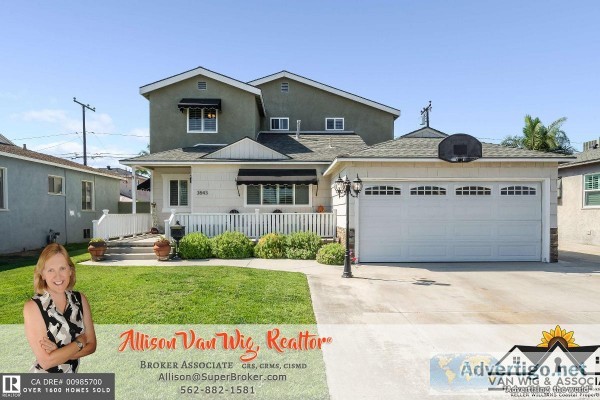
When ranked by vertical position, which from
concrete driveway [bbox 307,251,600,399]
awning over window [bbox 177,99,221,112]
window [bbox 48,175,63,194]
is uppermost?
awning over window [bbox 177,99,221,112]

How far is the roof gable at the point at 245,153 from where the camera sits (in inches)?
570

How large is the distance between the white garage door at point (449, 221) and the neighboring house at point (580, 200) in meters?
7.06

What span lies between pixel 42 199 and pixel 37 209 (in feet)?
1.82

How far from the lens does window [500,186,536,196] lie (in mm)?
11375

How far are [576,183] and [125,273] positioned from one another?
2061 cm

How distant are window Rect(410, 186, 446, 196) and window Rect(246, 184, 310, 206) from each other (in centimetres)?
504

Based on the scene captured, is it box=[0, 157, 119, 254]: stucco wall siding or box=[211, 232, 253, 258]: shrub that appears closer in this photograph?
box=[211, 232, 253, 258]: shrub

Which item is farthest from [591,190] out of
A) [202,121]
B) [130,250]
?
[130,250]

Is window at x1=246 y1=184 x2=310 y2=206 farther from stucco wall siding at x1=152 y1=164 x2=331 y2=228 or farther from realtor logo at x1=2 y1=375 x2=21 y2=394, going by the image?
realtor logo at x1=2 y1=375 x2=21 y2=394

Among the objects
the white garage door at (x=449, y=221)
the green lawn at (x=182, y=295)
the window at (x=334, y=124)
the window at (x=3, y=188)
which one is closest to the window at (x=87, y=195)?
the window at (x=3, y=188)

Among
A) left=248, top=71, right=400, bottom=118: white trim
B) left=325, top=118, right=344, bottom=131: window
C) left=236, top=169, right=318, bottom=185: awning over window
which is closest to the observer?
left=236, top=169, right=318, bottom=185: awning over window

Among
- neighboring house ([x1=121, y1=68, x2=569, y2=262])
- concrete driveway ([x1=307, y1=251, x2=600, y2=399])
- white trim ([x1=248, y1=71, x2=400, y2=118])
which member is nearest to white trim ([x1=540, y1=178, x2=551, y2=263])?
neighboring house ([x1=121, y1=68, x2=569, y2=262])

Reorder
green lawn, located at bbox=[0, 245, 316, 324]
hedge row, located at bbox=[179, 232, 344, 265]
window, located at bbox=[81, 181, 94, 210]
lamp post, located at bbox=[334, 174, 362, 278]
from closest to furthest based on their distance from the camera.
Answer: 1. green lawn, located at bbox=[0, 245, 316, 324]
2. lamp post, located at bbox=[334, 174, 362, 278]
3. hedge row, located at bbox=[179, 232, 344, 265]
4. window, located at bbox=[81, 181, 94, 210]

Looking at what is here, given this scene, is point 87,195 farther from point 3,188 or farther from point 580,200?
point 580,200
